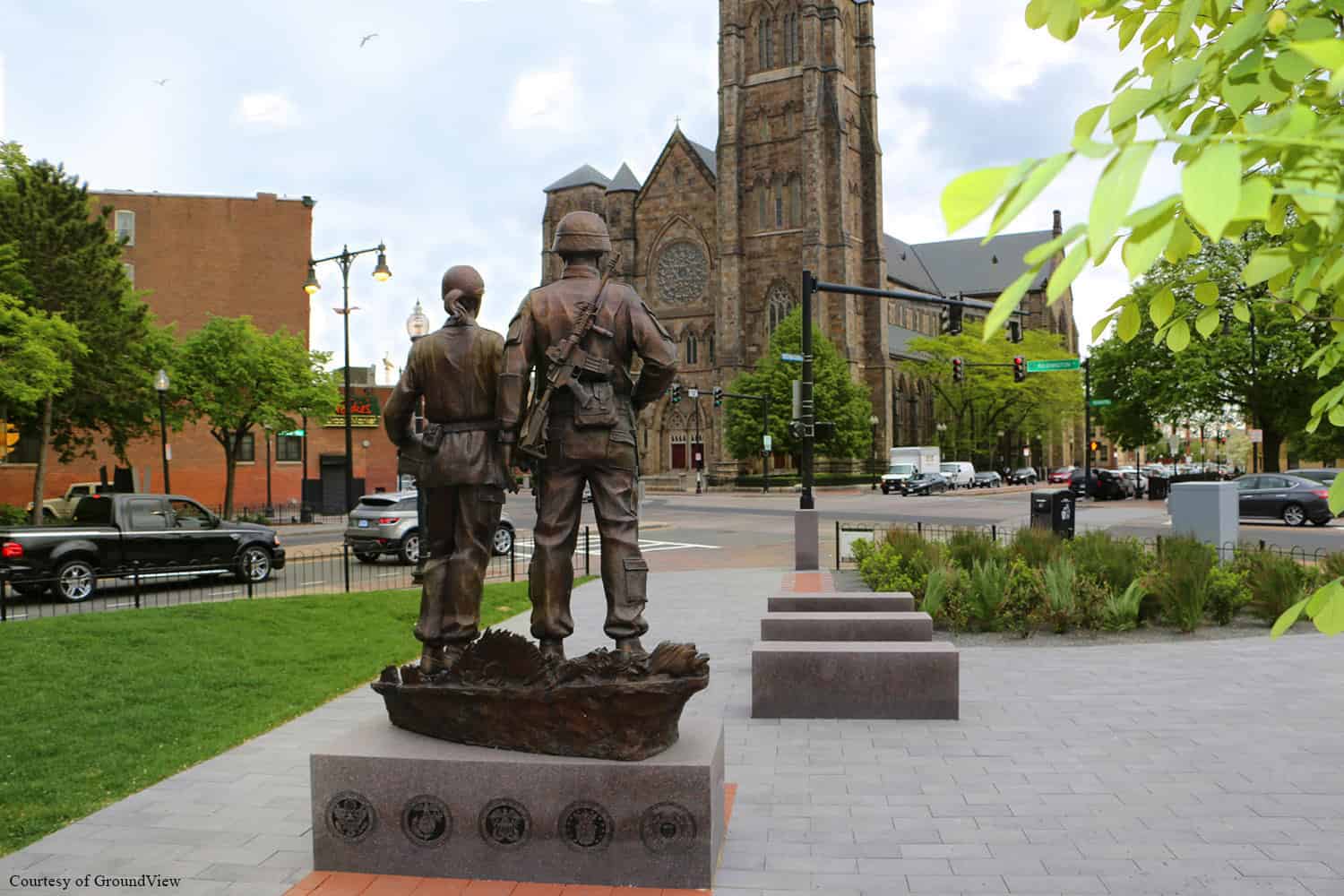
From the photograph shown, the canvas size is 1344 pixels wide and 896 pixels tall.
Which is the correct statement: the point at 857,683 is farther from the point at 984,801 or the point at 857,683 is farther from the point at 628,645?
the point at 628,645

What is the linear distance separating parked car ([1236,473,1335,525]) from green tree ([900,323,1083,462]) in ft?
131

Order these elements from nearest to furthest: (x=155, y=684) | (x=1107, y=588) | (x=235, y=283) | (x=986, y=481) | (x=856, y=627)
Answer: (x=856, y=627) < (x=155, y=684) < (x=1107, y=588) < (x=235, y=283) < (x=986, y=481)

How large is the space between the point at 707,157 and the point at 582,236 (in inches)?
3191

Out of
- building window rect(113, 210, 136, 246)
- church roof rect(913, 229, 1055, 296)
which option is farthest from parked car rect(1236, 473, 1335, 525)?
church roof rect(913, 229, 1055, 296)

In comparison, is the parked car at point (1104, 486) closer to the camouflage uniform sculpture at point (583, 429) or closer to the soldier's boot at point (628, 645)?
the camouflage uniform sculpture at point (583, 429)

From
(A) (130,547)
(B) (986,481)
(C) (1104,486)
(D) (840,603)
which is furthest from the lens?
(B) (986,481)

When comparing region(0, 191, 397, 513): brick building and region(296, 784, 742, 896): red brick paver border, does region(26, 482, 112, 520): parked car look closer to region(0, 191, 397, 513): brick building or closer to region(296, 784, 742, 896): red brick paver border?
region(0, 191, 397, 513): brick building

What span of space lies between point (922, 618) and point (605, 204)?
259ft

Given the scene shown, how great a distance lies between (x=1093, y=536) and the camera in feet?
47.6

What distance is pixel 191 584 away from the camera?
17.8 m

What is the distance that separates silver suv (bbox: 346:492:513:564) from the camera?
2116 centimetres

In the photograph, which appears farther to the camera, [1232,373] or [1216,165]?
[1232,373]

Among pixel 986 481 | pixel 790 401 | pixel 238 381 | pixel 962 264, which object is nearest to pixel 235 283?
pixel 238 381

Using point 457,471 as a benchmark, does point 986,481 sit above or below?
below
